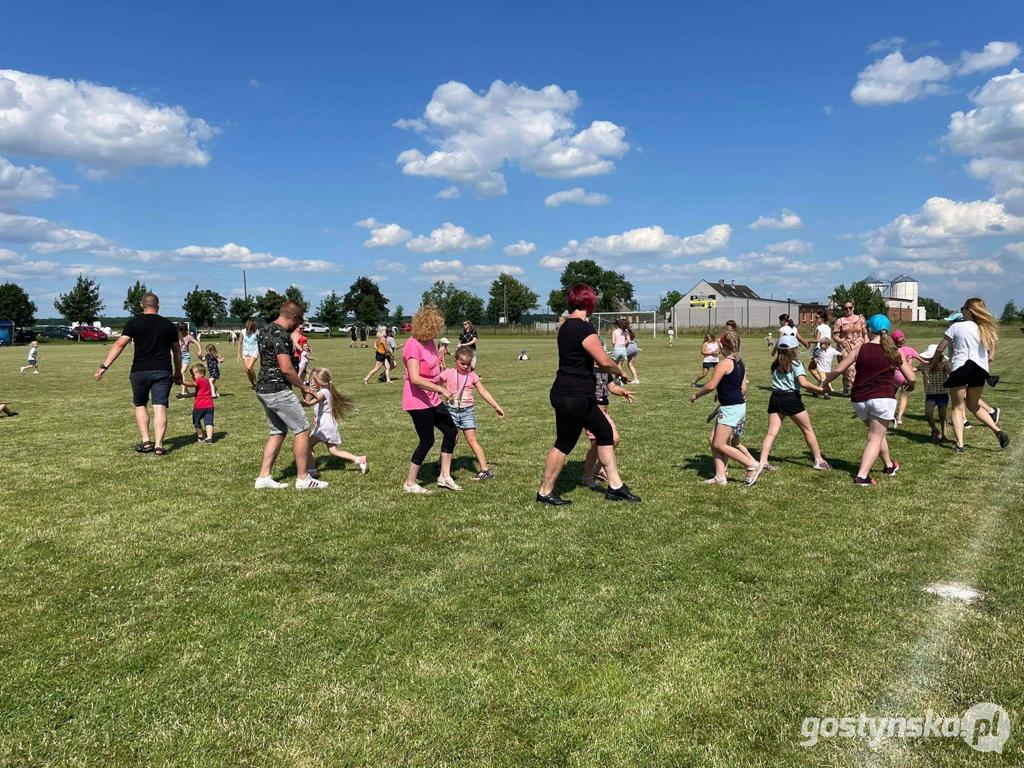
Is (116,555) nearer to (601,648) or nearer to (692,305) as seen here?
(601,648)

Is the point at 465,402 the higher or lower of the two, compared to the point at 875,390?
lower

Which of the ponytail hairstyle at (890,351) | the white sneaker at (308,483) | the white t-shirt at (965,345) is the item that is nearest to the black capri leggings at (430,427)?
the white sneaker at (308,483)

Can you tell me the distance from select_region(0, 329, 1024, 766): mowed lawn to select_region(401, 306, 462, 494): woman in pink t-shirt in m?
0.66

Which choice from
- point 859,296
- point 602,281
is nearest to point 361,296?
point 602,281

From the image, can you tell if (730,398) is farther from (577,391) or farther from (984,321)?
(984,321)

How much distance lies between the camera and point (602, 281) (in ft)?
431

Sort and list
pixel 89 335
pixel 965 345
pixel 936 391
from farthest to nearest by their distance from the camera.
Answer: pixel 89 335 → pixel 936 391 → pixel 965 345

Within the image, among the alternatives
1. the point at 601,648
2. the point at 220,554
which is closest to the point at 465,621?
the point at 601,648

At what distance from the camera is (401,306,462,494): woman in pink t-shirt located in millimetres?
6551

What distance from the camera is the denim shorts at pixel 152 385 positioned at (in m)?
8.79

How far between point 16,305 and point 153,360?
75678 mm

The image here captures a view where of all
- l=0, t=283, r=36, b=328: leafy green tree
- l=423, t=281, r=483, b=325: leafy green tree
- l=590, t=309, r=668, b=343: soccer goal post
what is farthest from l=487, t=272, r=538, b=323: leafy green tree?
l=0, t=283, r=36, b=328: leafy green tree

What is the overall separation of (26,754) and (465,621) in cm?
216

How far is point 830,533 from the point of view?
18.1ft
